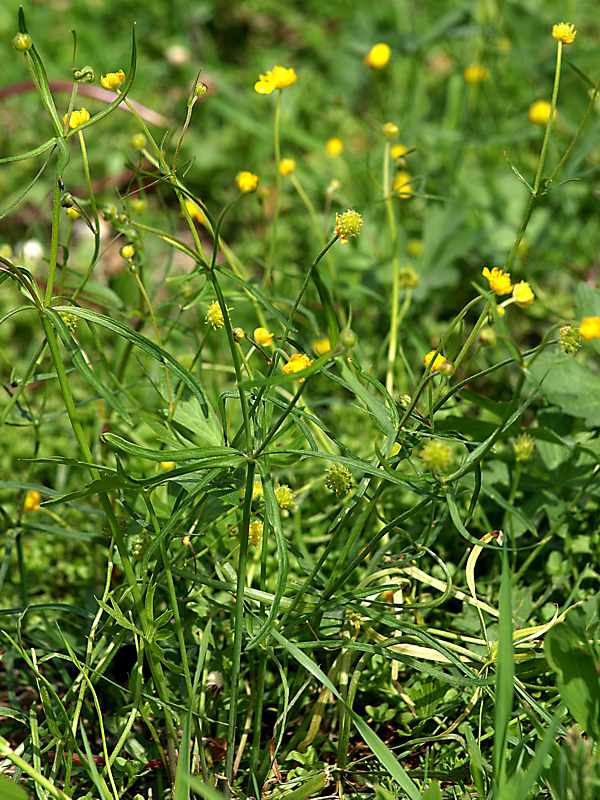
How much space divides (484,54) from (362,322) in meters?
0.82

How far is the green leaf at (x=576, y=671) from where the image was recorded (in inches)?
47.3

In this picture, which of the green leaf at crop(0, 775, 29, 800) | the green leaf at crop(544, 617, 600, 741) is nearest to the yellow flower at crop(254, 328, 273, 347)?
the green leaf at crop(544, 617, 600, 741)

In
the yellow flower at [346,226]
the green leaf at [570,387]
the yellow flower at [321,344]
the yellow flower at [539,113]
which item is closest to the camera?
the yellow flower at [346,226]

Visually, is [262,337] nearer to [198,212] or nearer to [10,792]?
[198,212]

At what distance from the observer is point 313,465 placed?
1848mm

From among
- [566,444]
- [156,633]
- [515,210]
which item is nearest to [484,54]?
[515,210]

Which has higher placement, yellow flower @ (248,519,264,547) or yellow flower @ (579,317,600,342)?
yellow flower @ (579,317,600,342)

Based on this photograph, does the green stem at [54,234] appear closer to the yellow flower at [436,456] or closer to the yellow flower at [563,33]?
the yellow flower at [436,456]

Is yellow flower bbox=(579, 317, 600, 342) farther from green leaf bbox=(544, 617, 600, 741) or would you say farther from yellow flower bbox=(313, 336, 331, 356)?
yellow flower bbox=(313, 336, 331, 356)

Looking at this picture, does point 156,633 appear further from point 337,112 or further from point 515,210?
point 337,112

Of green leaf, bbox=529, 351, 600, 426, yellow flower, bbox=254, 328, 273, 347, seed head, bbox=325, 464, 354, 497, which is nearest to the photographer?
seed head, bbox=325, 464, 354, 497

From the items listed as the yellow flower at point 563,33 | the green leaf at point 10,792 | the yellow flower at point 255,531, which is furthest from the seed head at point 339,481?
the yellow flower at point 563,33

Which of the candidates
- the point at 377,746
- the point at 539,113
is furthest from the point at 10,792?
the point at 539,113

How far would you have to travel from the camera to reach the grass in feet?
3.96
